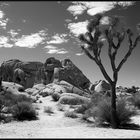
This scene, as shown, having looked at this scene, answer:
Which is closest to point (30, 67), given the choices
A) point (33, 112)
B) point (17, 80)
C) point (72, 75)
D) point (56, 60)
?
point (17, 80)

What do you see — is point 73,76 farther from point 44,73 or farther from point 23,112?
point 23,112

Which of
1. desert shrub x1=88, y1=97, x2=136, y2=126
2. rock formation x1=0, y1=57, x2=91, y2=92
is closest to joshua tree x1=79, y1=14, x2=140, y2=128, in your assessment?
desert shrub x1=88, y1=97, x2=136, y2=126

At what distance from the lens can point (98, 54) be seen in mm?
12633

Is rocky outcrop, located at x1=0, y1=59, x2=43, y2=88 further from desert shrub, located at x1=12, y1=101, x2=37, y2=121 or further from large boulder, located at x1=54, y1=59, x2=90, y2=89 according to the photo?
desert shrub, located at x1=12, y1=101, x2=37, y2=121

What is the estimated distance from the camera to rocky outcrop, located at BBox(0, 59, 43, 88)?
57.2m

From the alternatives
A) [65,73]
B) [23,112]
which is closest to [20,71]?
[65,73]

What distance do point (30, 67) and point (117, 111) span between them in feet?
168

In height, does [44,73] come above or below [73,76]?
above

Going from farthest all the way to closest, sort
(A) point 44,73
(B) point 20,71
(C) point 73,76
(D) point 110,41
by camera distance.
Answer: (B) point 20,71
(A) point 44,73
(C) point 73,76
(D) point 110,41

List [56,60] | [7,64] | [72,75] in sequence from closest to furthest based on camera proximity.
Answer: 1. [72,75]
2. [56,60]
3. [7,64]

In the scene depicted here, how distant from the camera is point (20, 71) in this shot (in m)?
58.1

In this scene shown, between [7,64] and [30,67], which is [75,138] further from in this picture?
[7,64]

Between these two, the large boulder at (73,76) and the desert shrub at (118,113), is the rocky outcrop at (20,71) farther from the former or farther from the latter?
the desert shrub at (118,113)

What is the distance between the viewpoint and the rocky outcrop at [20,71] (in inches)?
2251
